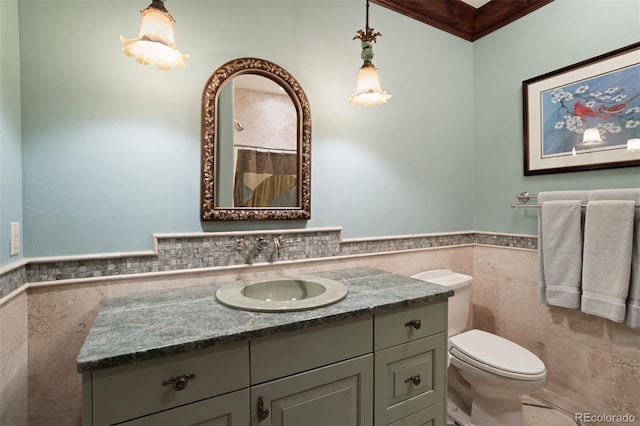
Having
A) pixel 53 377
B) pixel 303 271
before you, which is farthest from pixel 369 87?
pixel 53 377

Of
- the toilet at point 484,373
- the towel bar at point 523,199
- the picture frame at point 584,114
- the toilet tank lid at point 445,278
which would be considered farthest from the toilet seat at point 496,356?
the picture frame at point 584,114

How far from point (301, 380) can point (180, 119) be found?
116 cm

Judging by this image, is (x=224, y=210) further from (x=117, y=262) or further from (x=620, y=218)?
(x=620, y=218)

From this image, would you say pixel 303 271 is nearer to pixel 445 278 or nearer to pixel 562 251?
pixel 445 278

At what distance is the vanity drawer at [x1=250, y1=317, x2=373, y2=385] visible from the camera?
94 centimetres

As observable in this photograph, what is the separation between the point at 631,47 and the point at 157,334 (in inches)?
95.7

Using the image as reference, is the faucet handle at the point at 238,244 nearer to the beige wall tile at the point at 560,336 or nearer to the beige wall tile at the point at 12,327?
the beige wall tile at the point at 12,327

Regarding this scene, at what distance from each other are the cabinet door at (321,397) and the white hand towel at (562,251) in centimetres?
131

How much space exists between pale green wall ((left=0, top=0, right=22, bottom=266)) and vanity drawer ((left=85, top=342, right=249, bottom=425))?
58cm

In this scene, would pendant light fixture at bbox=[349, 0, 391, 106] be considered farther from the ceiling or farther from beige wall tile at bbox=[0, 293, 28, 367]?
beige wall tile at bbox=[0, 293, 28, 367]

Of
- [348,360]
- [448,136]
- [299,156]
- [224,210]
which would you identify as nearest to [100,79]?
[224,210]

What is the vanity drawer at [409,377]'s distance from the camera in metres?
1.16

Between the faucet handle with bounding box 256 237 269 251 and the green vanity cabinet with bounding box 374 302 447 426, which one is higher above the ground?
the faucet handle with bounding box 256 237 269 251

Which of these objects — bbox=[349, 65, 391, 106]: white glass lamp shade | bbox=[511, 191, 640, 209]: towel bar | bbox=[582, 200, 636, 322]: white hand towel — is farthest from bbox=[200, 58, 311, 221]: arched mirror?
bbox=[582, 200, 636, 322]: white hand towel
